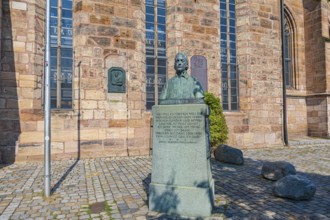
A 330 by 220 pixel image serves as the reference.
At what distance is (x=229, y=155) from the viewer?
768 cm

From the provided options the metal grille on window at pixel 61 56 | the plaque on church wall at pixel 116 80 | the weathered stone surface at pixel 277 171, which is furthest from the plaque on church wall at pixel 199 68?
the weathered stone surface at pixel 277 171

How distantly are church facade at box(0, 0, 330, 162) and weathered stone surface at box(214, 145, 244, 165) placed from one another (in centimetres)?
262

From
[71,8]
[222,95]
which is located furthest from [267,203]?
[71,8]

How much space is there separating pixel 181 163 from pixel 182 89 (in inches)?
46.0

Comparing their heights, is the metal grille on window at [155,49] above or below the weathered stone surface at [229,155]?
above

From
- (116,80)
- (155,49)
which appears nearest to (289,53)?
(155,49)

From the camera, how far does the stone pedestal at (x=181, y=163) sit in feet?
12.4

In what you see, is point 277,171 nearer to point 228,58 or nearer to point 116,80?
point 116,80

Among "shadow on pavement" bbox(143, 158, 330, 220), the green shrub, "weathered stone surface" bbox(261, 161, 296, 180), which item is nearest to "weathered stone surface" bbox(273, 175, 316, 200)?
"shadow on pavement" bbox(143, 158, 330, 220)

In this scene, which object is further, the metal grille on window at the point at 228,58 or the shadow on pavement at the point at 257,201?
the metal grille on window at the point at 228,58

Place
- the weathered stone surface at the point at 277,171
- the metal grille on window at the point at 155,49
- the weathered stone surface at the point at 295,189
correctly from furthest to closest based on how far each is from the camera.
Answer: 1. the metal grille on window at the point at 155,49
2. the weathered stone surface at the point at 277,171
3. the weathered stone surface at the point at 295,189

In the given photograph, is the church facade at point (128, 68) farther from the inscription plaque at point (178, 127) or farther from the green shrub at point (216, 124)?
the inscription plaque at point (178, 127)

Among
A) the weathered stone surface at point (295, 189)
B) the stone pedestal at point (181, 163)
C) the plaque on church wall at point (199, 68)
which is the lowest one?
the weathered stone surface at point (295, 189)

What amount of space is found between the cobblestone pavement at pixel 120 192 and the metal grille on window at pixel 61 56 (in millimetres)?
2282
